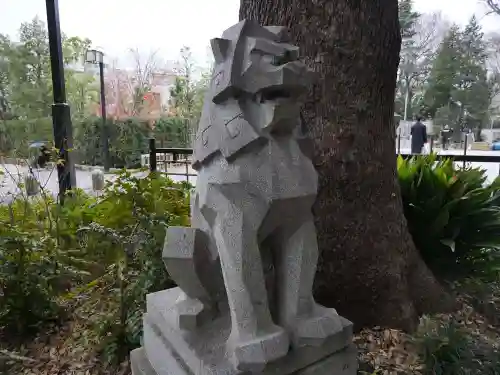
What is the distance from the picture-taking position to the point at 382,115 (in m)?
2.11

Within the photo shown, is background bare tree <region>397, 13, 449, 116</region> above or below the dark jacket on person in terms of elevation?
above

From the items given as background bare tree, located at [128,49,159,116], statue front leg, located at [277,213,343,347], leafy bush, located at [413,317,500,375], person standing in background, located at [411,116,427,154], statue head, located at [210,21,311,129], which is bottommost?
leafy bush, located at [413,317,500,375]

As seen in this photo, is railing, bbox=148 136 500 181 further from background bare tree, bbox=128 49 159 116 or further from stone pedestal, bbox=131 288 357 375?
background bare tree, bbox=128 49 159 116

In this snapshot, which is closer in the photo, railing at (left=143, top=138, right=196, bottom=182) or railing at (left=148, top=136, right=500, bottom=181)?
railing at (left=148, top=136, right=500, bottom=181)

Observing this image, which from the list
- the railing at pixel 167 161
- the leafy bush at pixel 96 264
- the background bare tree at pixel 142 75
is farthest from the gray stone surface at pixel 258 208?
the background bare tree at pixel 142 75

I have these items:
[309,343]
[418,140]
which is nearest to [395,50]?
[309,343]

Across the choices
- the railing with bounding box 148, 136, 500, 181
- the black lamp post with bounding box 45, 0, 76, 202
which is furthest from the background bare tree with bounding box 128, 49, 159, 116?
the black lamp post with bounding box 45, 0, 76, 202

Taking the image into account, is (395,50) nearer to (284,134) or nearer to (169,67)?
(284,134)

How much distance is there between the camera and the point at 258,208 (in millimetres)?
1044

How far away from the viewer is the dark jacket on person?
6.79 m

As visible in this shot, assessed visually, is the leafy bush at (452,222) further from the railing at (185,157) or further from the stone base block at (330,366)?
the stone base block at (330,366)

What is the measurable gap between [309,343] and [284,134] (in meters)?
0.60

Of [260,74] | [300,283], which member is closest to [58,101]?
[260,74]

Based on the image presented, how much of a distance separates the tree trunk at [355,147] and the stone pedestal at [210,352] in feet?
2.93
